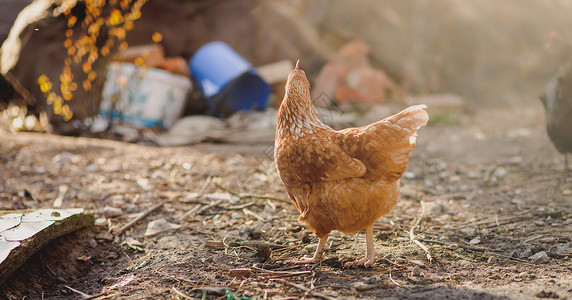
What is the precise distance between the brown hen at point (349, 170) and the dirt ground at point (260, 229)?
0.88ft

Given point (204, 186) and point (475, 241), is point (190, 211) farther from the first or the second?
point (475, 241)

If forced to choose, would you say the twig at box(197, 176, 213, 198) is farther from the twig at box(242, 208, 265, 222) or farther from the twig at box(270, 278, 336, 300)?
the twig at box(270, 278, 336, 300)

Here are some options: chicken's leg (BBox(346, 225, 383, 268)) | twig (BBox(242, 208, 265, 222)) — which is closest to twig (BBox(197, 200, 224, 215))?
twig (BBox(242, 208, 265, 222))

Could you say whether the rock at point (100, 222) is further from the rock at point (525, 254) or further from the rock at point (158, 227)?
the rock at point (525, 254)

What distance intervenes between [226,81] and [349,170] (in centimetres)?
485

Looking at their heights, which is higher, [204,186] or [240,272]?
[240,272]

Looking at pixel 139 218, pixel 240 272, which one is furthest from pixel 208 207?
pixel 240 272

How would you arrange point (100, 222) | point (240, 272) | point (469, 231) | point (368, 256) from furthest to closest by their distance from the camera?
1. point (100, 222)
2. point (469, 231)
3. point (368, 256)
4. point (240, 272)

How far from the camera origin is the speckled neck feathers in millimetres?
2342

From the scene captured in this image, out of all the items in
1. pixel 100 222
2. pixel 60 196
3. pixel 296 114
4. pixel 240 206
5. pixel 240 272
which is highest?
pixel 296 114

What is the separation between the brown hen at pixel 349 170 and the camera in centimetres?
214

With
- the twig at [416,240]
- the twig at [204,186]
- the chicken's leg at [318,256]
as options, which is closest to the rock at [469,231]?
the twig at [416,240]

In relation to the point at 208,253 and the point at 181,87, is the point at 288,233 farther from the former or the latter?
the point at 181,87

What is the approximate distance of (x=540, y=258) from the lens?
2.21 meters
